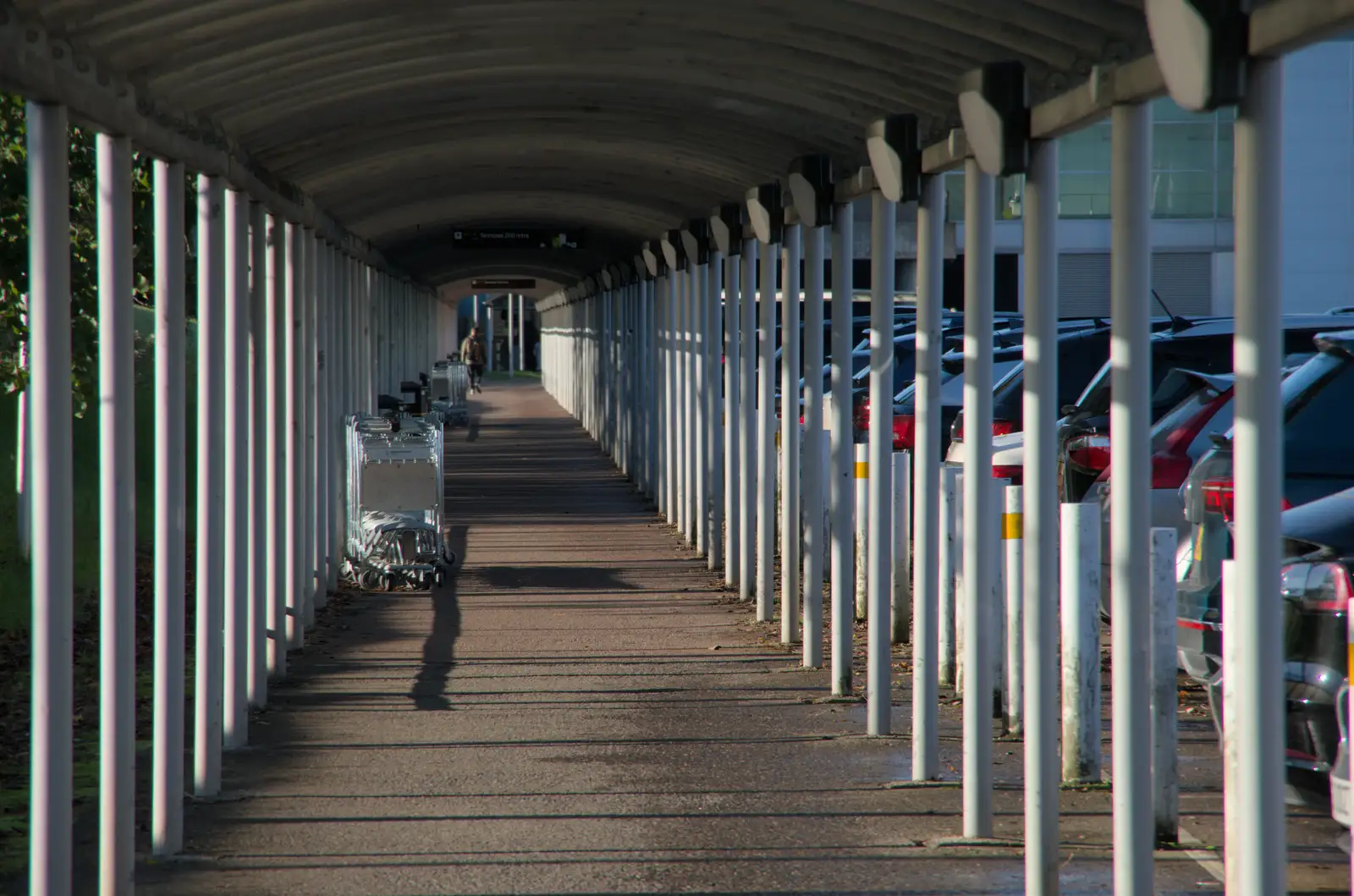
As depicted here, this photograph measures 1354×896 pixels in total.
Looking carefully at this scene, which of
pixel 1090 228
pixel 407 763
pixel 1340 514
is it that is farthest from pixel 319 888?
pixel 1090 228

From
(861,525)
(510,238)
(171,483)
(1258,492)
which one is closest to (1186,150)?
(510,238)

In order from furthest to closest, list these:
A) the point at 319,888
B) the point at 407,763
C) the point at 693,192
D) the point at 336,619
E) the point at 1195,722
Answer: the point at 693,192, the point at 336,619, the point at 1195,722, the point at 407,763, the point at 319,888

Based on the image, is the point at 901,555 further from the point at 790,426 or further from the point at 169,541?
the point at 169,541

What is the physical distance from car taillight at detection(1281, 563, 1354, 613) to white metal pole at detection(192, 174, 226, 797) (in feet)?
12.6

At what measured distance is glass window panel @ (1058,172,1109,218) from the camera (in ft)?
145

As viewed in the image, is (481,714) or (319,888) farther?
(481,714)

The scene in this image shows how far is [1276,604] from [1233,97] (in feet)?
3.71

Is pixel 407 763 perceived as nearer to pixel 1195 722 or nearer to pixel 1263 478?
pixel 1195 722

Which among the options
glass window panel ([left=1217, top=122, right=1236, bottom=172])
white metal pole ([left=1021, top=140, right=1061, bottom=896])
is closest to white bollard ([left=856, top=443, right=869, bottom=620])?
white metal pole ([left=1021, top=140, right=1061, bottom=896])

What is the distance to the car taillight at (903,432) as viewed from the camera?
15.5 meters

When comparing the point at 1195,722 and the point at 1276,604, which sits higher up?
the point at 1276,604

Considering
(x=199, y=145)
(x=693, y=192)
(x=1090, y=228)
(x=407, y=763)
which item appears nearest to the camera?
(x=199, y=145)

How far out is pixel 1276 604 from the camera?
4457mm

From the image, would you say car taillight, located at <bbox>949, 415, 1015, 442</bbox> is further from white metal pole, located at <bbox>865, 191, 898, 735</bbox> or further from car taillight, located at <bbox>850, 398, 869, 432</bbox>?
white metal pole, located at <bbox>865, 191, 898, 735</bbox>
